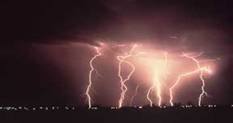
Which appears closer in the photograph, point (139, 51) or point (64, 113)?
point (64, 113)

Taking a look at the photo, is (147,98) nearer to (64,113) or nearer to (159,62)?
(159,62)

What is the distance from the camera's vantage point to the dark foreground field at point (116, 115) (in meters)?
11.6

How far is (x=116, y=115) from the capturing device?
1192 centimetres

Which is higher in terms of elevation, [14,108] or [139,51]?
[139,51]

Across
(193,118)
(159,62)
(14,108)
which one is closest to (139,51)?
(159,62)

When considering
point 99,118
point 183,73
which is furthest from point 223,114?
point 99,118

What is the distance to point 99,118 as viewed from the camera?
1173 cm

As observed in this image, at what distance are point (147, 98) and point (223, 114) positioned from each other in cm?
186

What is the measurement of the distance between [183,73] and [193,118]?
1.85 meters

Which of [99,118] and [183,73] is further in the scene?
[183,73]

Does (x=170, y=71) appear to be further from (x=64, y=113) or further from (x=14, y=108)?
(x=14, y=108)

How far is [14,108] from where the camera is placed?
1191 centimetres

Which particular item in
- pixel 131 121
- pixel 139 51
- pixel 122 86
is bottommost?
pixel 131 121

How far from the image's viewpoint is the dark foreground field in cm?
1156
